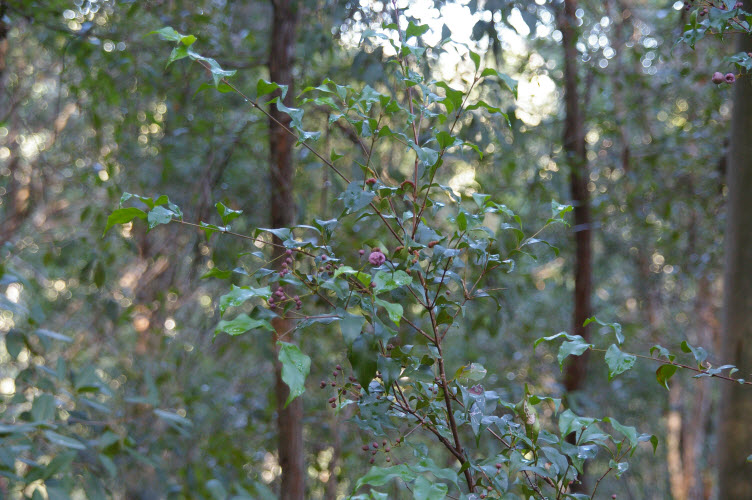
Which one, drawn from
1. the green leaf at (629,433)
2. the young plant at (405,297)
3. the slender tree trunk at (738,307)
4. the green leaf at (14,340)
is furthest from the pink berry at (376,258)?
the green leaf at (14,340)

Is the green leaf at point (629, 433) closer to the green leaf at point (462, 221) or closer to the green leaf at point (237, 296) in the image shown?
the green leaf at point (462, 221)

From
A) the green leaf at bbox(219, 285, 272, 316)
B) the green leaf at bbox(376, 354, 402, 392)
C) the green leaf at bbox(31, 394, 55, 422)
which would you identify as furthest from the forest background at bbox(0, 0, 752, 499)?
the green leaf at bbox(376, 354, 402, 392)

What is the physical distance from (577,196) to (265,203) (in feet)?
4.75

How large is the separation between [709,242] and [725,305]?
Answer: 1.84 meters

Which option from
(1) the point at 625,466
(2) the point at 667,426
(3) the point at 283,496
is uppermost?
(1) the point at 625,466

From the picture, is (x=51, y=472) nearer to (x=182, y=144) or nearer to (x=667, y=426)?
(x=182, y=144)

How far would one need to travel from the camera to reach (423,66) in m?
2.29

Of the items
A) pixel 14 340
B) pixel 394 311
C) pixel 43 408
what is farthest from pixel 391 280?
pixel 14 340

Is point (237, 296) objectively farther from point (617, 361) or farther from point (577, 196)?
point (577, 196)

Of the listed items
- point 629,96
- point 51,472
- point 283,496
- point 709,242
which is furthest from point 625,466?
point 629,96

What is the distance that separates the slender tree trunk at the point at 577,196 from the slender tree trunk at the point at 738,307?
1.48 m

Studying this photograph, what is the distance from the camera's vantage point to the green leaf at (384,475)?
2.34 feet

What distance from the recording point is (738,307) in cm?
142

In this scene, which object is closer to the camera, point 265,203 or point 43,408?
point 43,408
